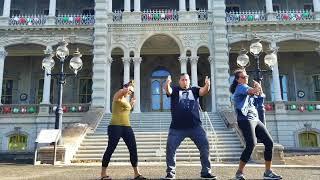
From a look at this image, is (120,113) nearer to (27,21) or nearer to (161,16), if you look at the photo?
(161,16)

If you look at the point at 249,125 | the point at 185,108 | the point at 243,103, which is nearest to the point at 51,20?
the point at 185,108

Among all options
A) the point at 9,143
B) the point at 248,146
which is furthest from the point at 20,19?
the point at 248,146

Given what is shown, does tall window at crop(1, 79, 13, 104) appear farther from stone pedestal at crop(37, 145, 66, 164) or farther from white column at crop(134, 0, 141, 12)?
stone pedestal at crop(37, 145, 66, 164)

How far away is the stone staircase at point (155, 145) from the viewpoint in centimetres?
1568

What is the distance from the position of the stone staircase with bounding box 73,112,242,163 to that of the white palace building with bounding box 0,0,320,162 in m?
0.29

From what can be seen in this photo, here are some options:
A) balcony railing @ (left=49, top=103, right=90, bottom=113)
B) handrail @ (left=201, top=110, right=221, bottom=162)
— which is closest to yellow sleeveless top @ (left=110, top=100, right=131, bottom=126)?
handrail @ (left=201, top=110, right=221, bottom=162)

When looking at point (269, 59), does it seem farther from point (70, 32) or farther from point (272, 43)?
point (70, 32)

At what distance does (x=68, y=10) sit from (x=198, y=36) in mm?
10953

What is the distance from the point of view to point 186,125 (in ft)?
23.7

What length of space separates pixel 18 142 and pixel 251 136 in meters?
21.3

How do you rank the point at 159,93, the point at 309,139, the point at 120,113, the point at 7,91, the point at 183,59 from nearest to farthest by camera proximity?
the point at 120,113, the point at 309,139, the point at 183,59, the point at 7,91, the point at 159,93

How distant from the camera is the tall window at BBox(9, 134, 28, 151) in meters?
24.8

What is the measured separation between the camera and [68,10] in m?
29.6

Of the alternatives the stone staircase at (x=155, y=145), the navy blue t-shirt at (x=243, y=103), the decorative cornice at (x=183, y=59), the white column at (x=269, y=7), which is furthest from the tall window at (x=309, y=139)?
the navy blue t-shirt at (x=243, y=103)
